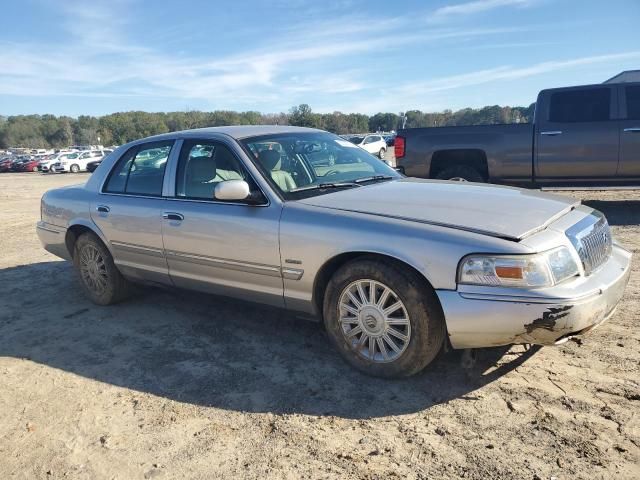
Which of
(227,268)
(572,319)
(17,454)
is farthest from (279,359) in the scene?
(572,319)

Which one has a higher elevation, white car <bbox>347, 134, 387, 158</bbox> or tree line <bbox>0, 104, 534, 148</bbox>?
tree line <bbox>0, 104, 534, 148</bbox>

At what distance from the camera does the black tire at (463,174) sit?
27.7ft

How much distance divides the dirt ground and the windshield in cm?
120

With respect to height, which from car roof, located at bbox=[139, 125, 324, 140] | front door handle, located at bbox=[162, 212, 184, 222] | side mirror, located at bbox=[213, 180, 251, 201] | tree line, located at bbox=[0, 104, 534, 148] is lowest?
front door handle, located at bbox=[162, 212, 184, 222]

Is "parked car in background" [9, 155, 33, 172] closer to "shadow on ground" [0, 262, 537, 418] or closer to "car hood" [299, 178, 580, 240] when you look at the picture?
"shadow on ground" [0, 262, 537, 418]

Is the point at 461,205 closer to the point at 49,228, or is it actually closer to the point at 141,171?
the point at 141,171

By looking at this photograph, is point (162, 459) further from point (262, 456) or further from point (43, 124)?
point (43, 124)

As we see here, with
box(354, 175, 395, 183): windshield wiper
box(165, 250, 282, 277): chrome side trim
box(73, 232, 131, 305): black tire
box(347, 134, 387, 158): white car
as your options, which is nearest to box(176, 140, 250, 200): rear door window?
box(165, 250, 282, 277): chrome side trim

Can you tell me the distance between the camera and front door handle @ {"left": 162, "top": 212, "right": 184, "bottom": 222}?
416 centimetres

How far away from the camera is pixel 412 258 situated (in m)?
3.03

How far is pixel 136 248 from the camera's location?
4625 millimetres

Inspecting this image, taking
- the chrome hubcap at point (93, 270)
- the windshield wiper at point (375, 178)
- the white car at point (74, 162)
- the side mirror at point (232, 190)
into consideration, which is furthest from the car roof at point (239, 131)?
the white car at point (74, 162)

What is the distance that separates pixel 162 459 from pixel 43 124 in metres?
154

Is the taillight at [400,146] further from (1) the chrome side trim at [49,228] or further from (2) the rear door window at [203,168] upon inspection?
(1) the chrome side trim at [49,228]
